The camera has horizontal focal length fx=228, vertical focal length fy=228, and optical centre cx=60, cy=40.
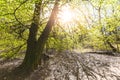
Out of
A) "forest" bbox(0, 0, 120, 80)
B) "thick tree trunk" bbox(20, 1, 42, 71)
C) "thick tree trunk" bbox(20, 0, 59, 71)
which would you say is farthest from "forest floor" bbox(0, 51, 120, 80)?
"thick tree trunk" bbox(20, 1, 42, 71)

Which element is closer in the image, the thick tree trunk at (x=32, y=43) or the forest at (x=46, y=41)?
the forest at (x=46, y=41)

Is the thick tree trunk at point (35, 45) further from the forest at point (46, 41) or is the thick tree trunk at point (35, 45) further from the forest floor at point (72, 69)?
the forest floor at point (72, 69)

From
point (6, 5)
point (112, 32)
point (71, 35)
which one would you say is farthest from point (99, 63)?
point (112, 32)

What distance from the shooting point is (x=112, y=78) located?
36.8 ft

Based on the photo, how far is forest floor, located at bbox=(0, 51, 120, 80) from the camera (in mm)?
11492

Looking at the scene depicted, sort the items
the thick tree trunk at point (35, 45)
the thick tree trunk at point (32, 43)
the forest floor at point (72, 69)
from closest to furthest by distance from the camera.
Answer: the forest floor at point (72, 69), the thick tree trunk at point (32, 43), the thick tree trunk at point (35, 45)

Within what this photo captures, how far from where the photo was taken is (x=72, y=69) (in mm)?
12539

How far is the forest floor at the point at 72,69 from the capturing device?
37.7 ft

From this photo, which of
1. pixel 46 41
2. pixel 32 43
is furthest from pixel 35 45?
pixel 46 41

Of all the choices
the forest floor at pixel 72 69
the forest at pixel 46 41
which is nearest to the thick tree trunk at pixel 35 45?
the forest at pixel 46 41

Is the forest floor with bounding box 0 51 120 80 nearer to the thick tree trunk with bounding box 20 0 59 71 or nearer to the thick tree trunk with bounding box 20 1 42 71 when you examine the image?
the thick tree trunk with bounding box 20 0 59 71

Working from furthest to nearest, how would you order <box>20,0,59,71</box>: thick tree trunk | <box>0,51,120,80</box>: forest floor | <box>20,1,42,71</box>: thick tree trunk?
<box>20,0,59,71</box>: thick tree trunk, <box>20,1,42,71</box>: thick tree trunk, <box>0,51,120,80</box>: forest floor

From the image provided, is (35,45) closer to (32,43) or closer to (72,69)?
(32,43)

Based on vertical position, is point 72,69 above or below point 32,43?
below
